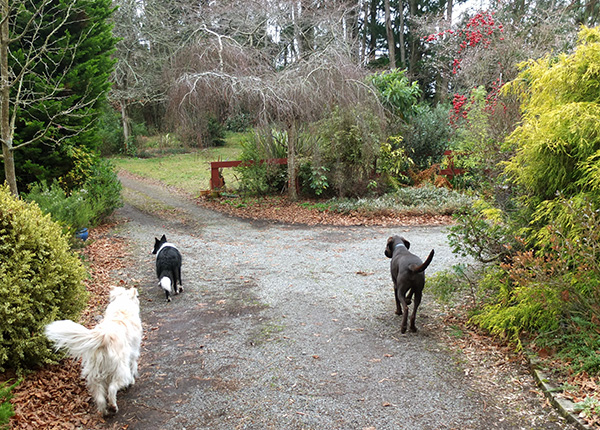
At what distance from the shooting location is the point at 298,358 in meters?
4.30

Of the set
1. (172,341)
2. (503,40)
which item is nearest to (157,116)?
(503,40)

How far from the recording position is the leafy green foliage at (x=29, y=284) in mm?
3418

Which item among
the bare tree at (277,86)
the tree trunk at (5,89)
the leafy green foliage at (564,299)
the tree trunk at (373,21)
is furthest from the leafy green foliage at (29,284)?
A: the tree trunk at (373,21)

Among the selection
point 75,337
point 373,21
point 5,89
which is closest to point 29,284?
point 75,337

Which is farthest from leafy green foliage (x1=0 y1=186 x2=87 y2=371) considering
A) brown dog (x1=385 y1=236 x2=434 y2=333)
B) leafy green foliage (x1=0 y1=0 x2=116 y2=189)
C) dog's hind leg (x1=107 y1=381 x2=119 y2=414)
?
leafy green foliage (x1=0 y1=0 x2=116 y2=189)

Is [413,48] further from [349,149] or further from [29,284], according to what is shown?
[29,284]

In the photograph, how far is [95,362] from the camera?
3264mm

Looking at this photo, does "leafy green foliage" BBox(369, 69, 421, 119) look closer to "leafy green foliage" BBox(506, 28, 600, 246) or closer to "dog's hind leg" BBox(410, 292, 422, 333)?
"leafy green foliage" BBox(506, 28, 600, 246)

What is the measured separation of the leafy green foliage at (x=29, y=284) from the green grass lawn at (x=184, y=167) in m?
11.7

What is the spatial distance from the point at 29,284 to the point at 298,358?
2602 mm

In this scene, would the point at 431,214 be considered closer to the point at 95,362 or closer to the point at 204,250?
the point at 204,250

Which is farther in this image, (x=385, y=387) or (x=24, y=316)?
(x=385, y=387)

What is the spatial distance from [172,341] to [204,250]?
4.02m

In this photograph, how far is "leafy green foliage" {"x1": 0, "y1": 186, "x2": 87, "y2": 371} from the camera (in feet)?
11.2
